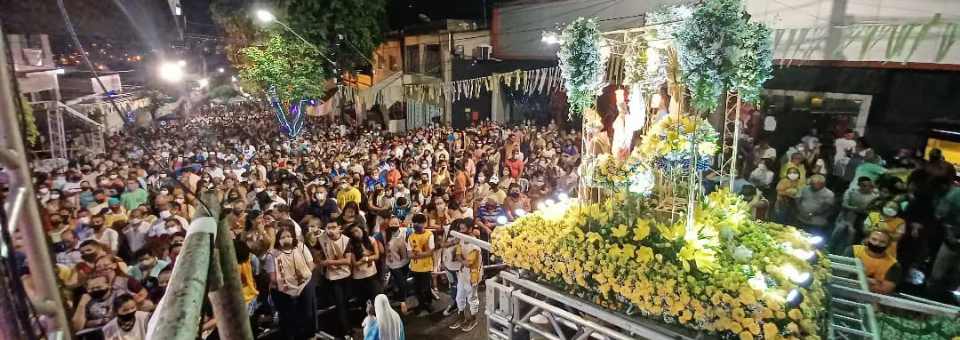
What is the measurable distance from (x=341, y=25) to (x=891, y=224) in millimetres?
17909

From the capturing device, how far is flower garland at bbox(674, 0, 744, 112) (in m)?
4.80

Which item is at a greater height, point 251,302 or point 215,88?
point 215,88

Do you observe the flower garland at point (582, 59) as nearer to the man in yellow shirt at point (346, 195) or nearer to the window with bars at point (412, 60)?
the man in yellow shirt at point (346, 195)

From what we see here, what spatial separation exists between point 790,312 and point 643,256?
1.26 m

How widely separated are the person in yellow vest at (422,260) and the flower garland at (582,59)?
2.64 metres

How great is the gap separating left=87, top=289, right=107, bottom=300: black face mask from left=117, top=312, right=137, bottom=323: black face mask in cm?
55

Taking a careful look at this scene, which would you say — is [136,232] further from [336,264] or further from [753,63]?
[753,63]

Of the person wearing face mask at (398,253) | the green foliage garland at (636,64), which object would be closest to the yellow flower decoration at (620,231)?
the green foliage garland at (636,64)

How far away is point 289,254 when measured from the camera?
614 cm

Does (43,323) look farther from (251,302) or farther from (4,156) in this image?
(251,302)

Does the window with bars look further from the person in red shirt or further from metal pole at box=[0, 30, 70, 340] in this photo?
metal pole at box=[0, 30, 70, 340]

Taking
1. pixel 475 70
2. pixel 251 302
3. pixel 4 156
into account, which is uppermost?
pixel 475 70

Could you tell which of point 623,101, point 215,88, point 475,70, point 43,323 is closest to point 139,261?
point 43,323

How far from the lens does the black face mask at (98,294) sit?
5016mm
